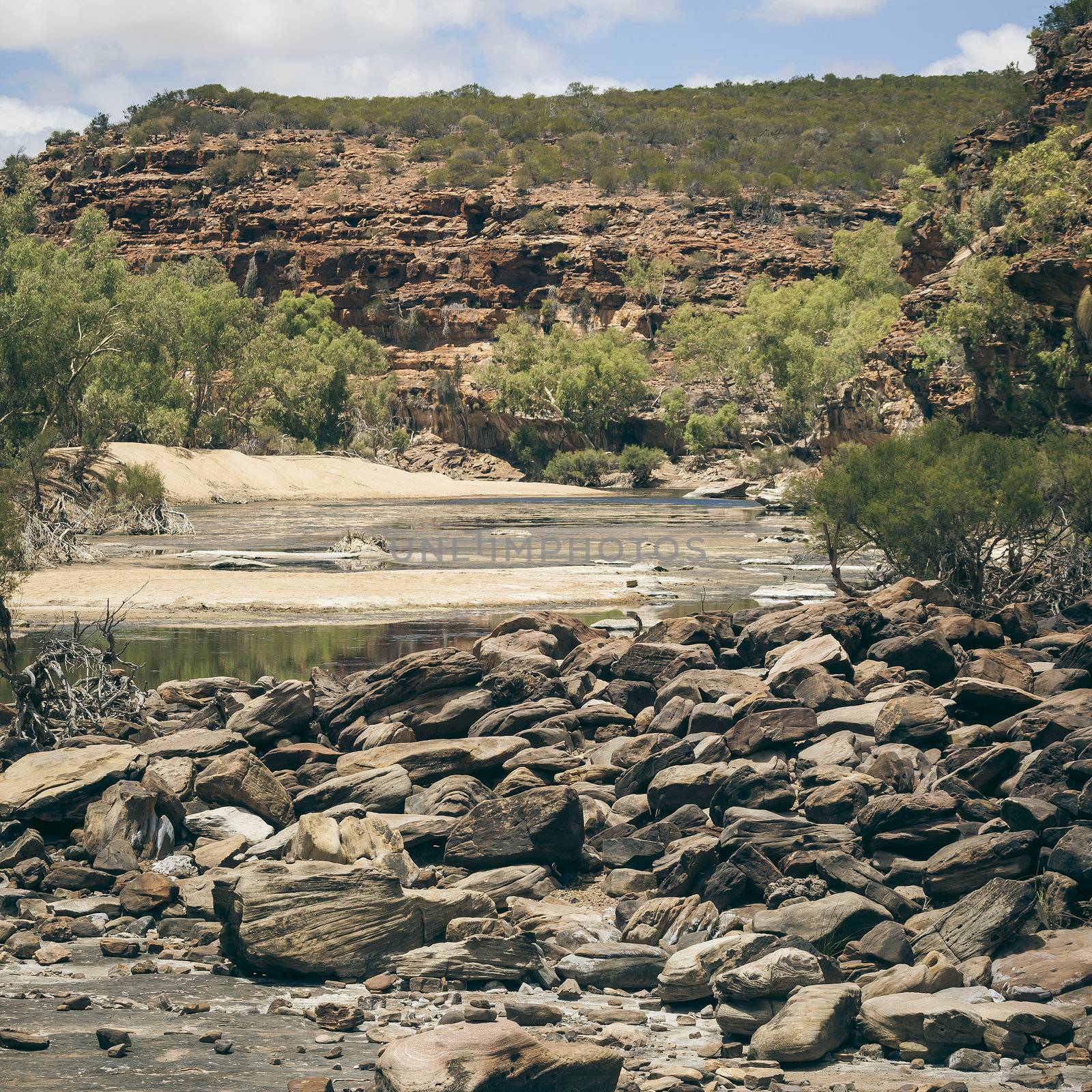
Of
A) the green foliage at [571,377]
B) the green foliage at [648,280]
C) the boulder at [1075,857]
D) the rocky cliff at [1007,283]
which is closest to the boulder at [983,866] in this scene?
the boulder at [1075,857]

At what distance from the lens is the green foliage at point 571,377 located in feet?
294

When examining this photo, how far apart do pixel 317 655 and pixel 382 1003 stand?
545 inches

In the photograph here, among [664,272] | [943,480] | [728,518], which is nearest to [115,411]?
[728,518]

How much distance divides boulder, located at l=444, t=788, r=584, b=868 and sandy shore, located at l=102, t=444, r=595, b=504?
42870mm

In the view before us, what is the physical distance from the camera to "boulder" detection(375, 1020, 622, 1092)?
19.4ft

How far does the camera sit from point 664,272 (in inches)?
4316

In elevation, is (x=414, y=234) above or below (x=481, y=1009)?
above

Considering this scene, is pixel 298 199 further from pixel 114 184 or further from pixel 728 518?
pixel 728 518

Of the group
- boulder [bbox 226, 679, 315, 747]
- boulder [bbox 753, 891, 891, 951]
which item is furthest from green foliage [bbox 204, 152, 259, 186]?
boulder [bbox 753, 891, 891, 951]

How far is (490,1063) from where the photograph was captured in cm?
600

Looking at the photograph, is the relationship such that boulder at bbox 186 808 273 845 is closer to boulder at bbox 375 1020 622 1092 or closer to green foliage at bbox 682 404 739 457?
boulder at bbox 375 1020 622 1092

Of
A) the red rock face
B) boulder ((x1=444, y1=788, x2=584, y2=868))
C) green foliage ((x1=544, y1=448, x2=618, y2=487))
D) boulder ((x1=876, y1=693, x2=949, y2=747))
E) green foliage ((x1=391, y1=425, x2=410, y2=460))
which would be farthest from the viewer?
the red rock face

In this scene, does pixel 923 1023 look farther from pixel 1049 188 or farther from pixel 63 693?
pixel 1049 188

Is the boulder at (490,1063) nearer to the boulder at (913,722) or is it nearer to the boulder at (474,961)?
the boulder at (474,961)
